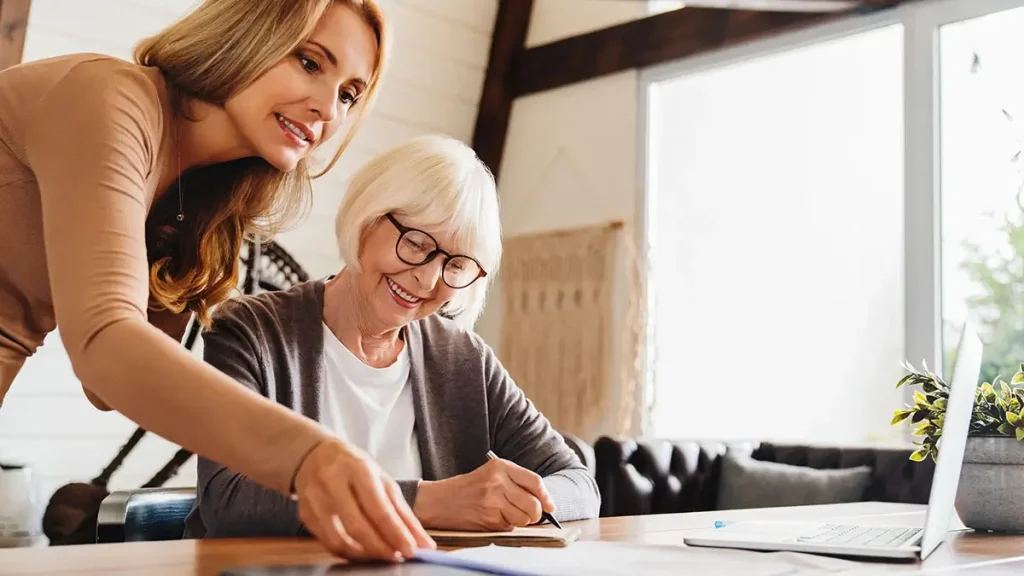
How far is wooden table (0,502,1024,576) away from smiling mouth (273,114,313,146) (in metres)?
0.54

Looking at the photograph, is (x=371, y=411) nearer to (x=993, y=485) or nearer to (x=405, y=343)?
(x=405, y=343)

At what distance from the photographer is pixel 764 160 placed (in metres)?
4.66

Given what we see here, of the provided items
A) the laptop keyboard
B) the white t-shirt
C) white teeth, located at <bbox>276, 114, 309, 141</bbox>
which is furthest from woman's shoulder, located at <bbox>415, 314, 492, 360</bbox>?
the laptop keyboard

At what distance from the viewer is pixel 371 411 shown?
1807 millimetres

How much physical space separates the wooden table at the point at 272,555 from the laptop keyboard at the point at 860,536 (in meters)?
0.05

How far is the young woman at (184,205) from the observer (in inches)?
33.9

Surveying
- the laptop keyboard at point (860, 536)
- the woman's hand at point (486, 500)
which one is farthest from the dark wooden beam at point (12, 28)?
the laptop keyboard at point (860, 536)

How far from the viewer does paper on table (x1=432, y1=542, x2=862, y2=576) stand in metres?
0.94

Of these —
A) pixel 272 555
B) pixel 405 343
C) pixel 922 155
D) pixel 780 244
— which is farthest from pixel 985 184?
pixel 272 555

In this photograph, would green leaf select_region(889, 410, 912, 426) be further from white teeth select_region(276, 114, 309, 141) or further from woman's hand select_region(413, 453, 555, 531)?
white teeth select_region(276, 114, 309, 141)

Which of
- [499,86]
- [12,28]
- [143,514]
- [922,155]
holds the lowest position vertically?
[143,514]

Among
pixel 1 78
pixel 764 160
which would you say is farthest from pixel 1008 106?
pixel 1 78

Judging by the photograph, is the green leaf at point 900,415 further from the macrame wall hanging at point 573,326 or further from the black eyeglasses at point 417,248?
the macrame wall hanging at point 573,326

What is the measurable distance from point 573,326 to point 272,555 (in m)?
4.13
